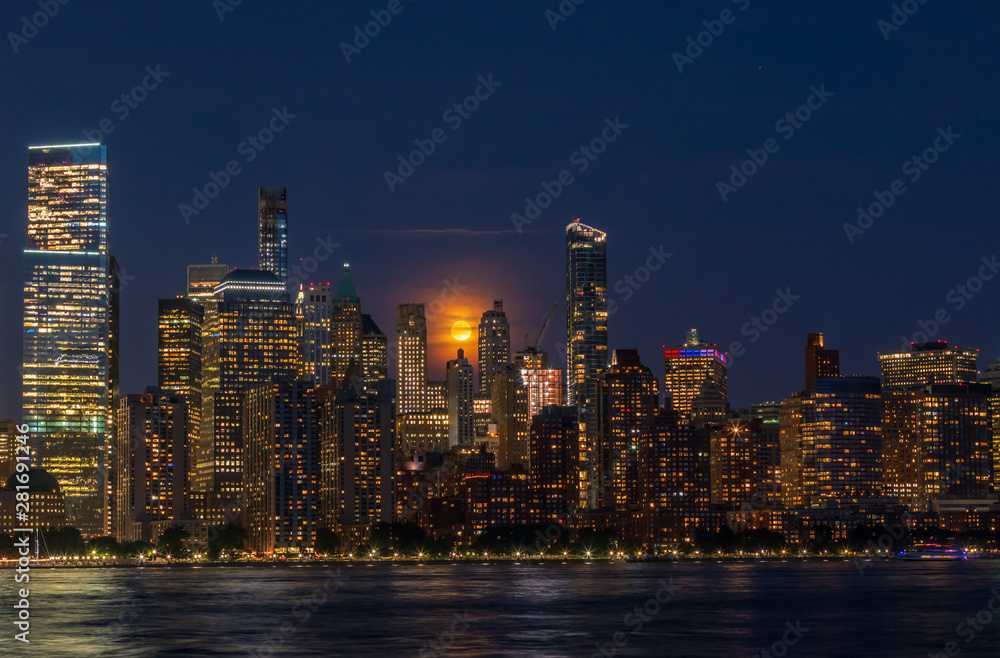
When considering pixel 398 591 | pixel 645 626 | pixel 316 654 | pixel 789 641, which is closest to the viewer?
pixel 316 654

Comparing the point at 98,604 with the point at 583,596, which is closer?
the point at 98,604

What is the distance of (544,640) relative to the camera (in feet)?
399

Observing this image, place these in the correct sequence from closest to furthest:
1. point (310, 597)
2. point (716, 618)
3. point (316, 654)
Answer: point (316, 654)
point (716, 618)
point (310, 597)

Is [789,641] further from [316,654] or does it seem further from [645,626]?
[316,654]

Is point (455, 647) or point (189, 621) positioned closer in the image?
point (455, 647)

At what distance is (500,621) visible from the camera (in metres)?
139

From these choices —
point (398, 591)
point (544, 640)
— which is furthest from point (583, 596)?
point (544, 640)

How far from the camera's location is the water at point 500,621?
116 meters

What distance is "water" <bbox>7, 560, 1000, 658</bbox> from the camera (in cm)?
11588

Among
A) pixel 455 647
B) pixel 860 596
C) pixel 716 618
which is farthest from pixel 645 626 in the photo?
pixel 860 596

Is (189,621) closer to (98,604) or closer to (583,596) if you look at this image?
(98,604)

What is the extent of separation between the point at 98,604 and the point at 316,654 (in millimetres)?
59017

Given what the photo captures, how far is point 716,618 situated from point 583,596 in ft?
109

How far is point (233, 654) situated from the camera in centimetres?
11206
